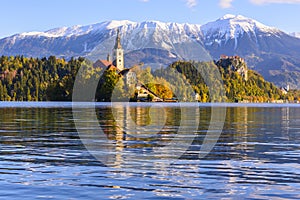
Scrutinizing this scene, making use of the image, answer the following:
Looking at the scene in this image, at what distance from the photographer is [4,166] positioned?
A: 2208 cm

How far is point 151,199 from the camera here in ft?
52.8

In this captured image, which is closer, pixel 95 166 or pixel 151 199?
pixel 151 199

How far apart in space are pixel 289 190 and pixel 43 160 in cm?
1087

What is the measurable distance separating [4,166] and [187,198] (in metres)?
8.89

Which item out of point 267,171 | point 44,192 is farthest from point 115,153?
point 44,192

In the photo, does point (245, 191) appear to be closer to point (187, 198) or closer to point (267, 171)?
point (187, 198)

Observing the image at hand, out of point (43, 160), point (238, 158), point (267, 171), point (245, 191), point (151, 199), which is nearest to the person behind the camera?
point (151, 199)

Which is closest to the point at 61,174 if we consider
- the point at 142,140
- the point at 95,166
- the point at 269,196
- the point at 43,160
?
the point at 95,166

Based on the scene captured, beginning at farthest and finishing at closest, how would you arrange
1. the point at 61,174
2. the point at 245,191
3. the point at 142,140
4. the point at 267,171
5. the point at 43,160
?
the point at 142,140 < the point at 43,160 < the point at 267,171 < the point at 61,174 < the point at 245,191

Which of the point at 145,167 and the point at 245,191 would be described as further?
the point at 145,167

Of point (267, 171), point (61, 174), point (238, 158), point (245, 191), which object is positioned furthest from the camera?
point (238, 158)

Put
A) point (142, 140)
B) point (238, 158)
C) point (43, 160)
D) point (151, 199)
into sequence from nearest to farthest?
point (151, 199) → point (43, 160) → point (238, 158) → point (142, 140)

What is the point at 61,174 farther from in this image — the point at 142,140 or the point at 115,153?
the point at 142,140

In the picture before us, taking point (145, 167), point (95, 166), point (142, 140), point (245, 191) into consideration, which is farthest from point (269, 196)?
point (142, 140)
